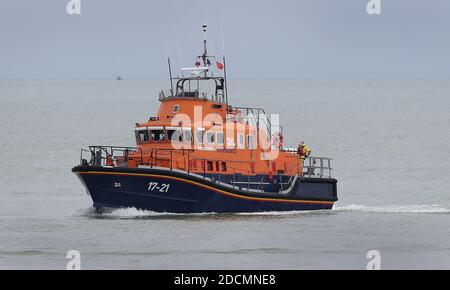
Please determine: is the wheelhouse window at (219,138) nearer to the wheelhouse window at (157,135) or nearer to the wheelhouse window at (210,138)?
the wheelhouse window at (210,138)

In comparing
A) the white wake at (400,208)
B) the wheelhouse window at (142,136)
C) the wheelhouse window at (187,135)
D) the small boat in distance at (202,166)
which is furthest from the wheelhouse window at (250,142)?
the white wake at (400,208)

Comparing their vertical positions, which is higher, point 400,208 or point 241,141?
point 241,141

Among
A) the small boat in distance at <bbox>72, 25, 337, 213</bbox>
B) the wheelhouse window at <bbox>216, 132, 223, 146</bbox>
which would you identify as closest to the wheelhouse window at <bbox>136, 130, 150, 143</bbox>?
the small boat in distance at <bbox>72, 25, 337, 213</bbox>

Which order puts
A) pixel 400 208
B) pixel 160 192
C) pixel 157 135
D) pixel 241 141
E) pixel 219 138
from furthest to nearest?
pixel 400 208 < pixel 241 141 < pixel 219 138 < pixel 157 135 < pixel 160 192

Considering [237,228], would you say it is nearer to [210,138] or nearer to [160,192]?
[160,192]

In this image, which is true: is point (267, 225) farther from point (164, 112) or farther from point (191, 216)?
point (164, 112)

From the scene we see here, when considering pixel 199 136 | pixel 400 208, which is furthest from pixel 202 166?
pixel 400 208

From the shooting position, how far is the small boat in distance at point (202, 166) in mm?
33000

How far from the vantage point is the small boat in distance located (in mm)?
33000

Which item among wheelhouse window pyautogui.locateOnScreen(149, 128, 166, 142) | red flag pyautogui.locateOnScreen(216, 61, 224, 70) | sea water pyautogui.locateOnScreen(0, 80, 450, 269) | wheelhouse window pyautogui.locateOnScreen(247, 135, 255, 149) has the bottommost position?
sea water pyautogui.locateOnScreen(0, 80, 450, 269)

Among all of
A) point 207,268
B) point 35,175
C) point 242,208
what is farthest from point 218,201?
point 35,175

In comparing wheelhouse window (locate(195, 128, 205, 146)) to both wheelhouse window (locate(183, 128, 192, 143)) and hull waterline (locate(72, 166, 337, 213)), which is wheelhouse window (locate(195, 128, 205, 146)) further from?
hull waterline (locate(72, 166, 337, 213))

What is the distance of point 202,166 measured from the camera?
3409 cm

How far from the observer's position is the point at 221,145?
3478 centimetres
